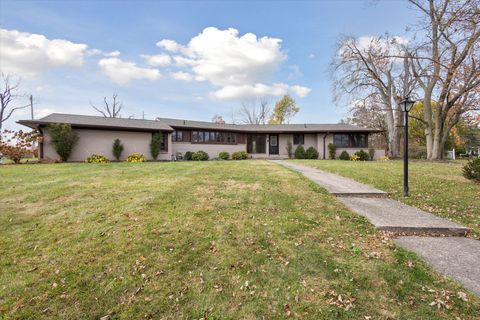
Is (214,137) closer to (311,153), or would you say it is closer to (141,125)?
(141,125)

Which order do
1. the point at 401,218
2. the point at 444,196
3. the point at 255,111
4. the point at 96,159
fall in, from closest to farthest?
the point at 401,218, the point at 444,196, the point at 96,159, the point at 255,111

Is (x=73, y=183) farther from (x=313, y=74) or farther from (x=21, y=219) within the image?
(x=313, y=74)

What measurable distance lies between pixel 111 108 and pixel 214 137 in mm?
25558

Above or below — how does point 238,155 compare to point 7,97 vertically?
below

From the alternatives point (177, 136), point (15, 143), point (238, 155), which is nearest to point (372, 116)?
point (238, 155)

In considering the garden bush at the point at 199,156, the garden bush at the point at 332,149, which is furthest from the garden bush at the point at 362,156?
the garden bush at the point at 199,156

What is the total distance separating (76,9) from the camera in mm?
9734

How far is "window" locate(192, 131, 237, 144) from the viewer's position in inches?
832

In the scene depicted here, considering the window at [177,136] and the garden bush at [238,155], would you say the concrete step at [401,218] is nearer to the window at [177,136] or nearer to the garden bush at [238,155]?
the garden bush at [238,155]

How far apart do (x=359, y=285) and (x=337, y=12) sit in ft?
43.6

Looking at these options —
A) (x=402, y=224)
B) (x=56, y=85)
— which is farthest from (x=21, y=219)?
(x=56, y=85)

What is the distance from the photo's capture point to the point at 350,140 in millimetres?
23203

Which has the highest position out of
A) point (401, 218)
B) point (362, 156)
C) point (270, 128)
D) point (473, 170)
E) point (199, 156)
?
point (270, 128)

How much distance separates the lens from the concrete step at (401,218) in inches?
161
